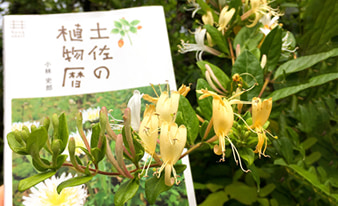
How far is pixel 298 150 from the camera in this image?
1.59 feet

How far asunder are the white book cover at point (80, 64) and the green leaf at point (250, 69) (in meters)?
0.13

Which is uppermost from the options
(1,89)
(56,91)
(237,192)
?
(1,89)

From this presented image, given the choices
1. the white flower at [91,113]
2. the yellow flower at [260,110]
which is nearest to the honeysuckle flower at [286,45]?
the yellow flower at [260,110]

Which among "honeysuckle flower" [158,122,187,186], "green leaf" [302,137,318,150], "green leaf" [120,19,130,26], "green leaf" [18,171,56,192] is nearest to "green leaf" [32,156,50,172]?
"green leaf" [18,171,56,192]

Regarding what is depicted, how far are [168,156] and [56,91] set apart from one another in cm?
29

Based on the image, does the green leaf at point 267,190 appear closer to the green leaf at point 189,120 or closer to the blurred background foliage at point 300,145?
the blurred background foliage at point 300,145

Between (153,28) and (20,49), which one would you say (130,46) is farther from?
(20,49)

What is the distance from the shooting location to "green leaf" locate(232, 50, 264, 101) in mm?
412

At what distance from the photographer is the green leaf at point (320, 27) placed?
0.54m

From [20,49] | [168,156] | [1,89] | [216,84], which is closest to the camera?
[168,156]

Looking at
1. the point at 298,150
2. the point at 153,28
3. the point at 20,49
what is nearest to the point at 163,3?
the point at 153,28

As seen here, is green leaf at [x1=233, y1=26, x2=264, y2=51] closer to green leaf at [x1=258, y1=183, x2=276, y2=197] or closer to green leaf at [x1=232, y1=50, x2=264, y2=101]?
green leaf at [x1=232, y1=50, x2=264, y2=101]

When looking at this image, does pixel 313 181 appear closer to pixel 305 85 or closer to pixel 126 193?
pixel 305 85

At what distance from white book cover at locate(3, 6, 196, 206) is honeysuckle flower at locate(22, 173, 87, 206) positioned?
28 mm
